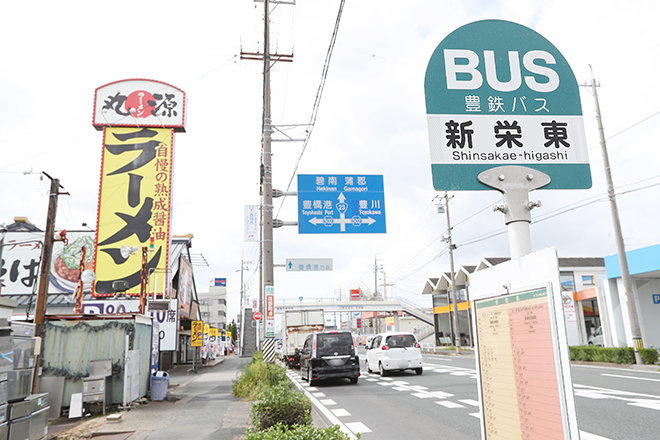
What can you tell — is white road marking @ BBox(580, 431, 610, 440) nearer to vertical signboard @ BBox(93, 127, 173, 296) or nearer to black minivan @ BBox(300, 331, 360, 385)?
black minivan @ BBox(300, 331, 360, 385)

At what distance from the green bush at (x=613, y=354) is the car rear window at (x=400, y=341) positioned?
922 cm

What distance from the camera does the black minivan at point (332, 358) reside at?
1655 centimetres

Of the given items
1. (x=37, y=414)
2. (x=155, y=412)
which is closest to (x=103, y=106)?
(x=155, y=412)

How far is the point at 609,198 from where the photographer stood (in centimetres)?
2117

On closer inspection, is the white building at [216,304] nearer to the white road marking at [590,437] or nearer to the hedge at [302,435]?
the white road marking at [590,437]

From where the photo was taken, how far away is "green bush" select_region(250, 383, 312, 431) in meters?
6.74

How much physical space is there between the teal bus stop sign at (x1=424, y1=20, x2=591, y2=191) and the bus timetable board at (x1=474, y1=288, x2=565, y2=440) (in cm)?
89

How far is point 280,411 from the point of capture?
6785 mm

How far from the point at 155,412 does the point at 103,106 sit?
1880 cm

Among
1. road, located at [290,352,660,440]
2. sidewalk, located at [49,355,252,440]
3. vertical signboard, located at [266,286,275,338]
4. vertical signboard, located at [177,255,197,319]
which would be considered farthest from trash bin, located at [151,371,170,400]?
vertical signboard, located at [177,255,197,319]

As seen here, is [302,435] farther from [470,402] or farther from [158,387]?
[158,387]

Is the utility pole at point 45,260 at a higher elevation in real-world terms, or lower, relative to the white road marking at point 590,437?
higher

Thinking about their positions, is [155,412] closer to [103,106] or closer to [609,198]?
[103,106]

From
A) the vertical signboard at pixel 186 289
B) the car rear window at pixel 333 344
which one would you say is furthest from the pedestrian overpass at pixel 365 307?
the car rear window at pixel 333 344
